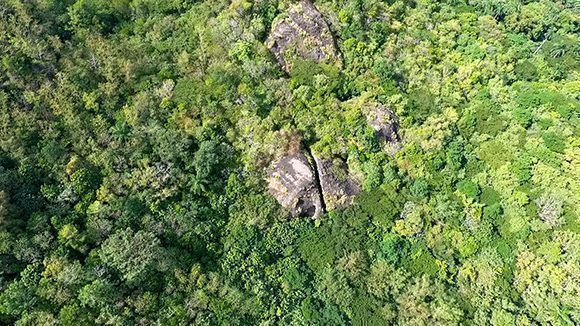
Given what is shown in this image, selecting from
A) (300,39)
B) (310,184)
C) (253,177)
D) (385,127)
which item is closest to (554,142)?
(385,127)

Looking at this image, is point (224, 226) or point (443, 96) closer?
point (224, 226)

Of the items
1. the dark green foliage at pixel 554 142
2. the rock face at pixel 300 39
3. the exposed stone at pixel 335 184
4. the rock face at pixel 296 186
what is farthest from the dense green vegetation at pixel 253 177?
the rock face at pixel 300 39

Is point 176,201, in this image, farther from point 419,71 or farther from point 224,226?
point 419,71

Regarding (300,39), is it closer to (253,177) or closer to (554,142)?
(253,177)

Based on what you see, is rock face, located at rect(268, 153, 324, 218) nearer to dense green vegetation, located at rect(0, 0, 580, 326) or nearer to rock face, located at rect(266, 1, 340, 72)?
dense green vegetation, located at rect(0, 0, 580, 326)

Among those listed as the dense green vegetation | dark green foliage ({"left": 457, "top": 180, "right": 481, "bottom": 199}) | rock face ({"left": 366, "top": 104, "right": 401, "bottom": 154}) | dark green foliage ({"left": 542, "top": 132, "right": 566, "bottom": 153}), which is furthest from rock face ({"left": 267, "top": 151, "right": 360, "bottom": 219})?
dark green foliage ({"left": 542, "top": 132, "right": 566, "bottom": 153})

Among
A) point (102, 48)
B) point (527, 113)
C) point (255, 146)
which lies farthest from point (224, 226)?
point (527, 113)
